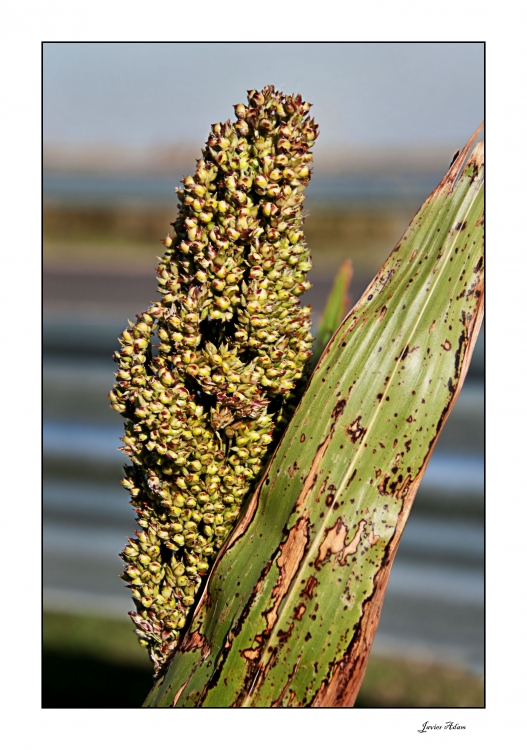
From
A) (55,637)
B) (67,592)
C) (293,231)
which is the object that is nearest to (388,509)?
(293,231)

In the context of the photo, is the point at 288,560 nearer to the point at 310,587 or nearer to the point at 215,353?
the point at 310,587

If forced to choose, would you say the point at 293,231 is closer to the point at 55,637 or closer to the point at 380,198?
the point at 380,198

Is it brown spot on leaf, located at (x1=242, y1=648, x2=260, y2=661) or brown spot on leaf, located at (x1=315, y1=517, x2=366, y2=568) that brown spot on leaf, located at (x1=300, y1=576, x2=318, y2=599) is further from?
brown spot on leaf, located at (x1=242, y1=648, x2=260, y2=661)

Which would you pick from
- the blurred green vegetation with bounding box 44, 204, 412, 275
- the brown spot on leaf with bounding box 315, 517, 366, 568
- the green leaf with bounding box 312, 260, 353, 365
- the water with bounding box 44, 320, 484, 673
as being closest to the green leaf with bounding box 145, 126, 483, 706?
the brown spot on leaf with bounding box 315, 517, 366, 568

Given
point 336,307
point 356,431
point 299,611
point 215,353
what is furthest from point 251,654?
point 336,307

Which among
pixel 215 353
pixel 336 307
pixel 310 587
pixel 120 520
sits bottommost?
pixel 120 520
